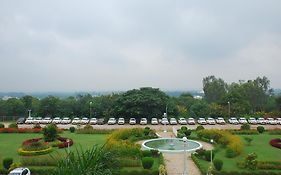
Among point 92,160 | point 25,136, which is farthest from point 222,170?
point 25,136

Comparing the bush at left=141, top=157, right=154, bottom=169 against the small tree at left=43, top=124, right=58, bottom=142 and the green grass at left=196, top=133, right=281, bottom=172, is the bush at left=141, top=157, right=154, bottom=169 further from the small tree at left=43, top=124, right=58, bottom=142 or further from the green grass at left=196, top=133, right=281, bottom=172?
the small tree at left=43, top=124, right=58, bottom=142

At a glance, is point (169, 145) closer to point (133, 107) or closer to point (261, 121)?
point (133, 107)

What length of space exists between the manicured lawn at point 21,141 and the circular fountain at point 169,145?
440 centimetres

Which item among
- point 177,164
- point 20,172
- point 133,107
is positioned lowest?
point 177,164

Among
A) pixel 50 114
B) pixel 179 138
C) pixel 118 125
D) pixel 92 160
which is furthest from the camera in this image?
pixel 50 114

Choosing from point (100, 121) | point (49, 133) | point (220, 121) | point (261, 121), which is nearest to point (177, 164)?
point (49, 133)

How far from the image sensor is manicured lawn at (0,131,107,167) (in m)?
26.5

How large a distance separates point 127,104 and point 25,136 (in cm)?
1562

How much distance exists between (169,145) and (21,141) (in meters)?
13.4

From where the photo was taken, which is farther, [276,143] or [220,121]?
[220,121]

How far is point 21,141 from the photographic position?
3162 centimetres

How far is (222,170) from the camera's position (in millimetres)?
20672

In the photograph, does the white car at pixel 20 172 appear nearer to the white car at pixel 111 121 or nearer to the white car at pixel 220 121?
the white car at pixel 111 121

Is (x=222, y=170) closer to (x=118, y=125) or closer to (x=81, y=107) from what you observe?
(x=118, y=125)
